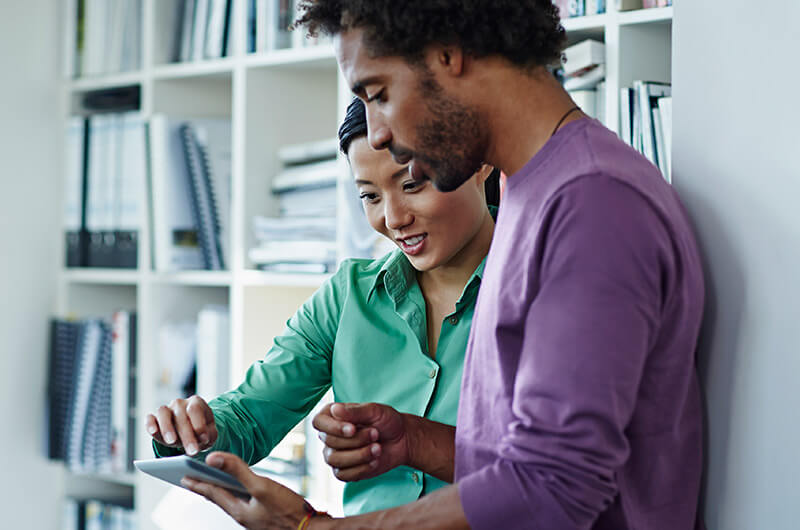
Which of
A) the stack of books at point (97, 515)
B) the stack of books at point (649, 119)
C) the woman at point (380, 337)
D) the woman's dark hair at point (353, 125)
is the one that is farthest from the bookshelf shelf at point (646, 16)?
the stack of books at point (97, 515)

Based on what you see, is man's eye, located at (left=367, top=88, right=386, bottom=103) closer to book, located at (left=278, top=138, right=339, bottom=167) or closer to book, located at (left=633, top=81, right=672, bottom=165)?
book, located at (left=633, top=81, right=672, bottom=165)

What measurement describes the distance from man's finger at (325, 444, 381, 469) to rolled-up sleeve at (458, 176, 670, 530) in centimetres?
38

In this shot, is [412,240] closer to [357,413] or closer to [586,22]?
[357,413]

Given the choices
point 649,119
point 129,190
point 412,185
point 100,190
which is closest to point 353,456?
point 412,185

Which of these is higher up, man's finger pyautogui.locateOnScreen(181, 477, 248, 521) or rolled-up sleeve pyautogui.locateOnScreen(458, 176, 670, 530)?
rolled-up sleeve pyautogui.locateOnScreen(458, 176, 670, 530)

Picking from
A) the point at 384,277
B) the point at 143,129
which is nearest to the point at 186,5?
the point at 143,129

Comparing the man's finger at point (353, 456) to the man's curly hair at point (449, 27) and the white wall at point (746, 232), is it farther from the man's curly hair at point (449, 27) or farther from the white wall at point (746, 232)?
the man's curly hair at point (449, 27)

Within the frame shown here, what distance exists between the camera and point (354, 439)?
113 centimetres

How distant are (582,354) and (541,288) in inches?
3.2

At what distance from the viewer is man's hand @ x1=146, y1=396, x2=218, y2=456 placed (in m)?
1.20

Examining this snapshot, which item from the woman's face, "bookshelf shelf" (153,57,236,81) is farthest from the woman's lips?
"bookshelf shelf" (153,57,236,81)

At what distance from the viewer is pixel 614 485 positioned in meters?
0.75

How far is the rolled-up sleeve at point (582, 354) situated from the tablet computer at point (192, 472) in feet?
1.05

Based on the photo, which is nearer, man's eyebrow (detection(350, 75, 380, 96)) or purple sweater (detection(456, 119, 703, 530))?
Result: purple sweater (detection(456, 119, 703, 530))
